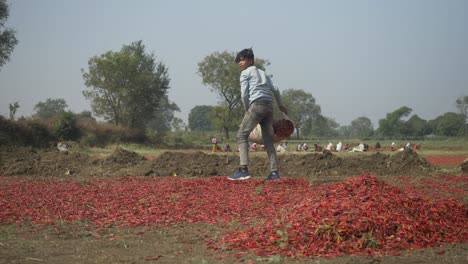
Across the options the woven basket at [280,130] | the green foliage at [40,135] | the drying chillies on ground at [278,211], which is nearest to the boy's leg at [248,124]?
the drying chillies on ground at [278,211]

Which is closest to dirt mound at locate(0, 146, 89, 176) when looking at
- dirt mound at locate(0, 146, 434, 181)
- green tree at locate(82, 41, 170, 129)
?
dirt mound at locate(0, 146, 434, 181)

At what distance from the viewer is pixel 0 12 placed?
131ft

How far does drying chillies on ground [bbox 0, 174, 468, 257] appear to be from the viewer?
4652 millimetres

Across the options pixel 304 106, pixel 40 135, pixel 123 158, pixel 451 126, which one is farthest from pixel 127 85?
pixel 304 106

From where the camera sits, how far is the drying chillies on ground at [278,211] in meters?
4.65

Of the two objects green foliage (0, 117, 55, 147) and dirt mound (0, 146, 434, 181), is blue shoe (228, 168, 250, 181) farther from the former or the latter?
green foliage (0, 117, 55, 147)

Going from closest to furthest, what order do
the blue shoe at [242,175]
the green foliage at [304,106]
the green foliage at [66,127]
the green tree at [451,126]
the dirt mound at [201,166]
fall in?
the blue shoe at [242,175] < the dirt mound at [201,166] < the green foliage at [66,127] < the green tree at [451,126] < the green foliage at [304,106]

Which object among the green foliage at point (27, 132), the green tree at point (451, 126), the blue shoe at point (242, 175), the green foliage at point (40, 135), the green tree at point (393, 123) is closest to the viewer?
the blue shoe at point (242, 175)

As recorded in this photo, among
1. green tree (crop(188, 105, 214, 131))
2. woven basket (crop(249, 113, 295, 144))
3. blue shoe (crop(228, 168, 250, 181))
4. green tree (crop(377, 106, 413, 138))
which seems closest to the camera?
blue shoe (crop(228, 168, 250, 181))

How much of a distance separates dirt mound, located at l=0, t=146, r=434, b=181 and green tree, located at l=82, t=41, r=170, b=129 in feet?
123

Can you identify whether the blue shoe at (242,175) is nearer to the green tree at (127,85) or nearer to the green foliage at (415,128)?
the green tree at (127,85)

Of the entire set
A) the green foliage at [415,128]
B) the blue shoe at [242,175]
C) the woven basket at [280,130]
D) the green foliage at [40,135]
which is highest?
the green foliage at [415,128]

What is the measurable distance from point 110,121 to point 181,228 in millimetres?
51681

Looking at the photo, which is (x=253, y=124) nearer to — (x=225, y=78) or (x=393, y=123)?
(x=225, y=78)
